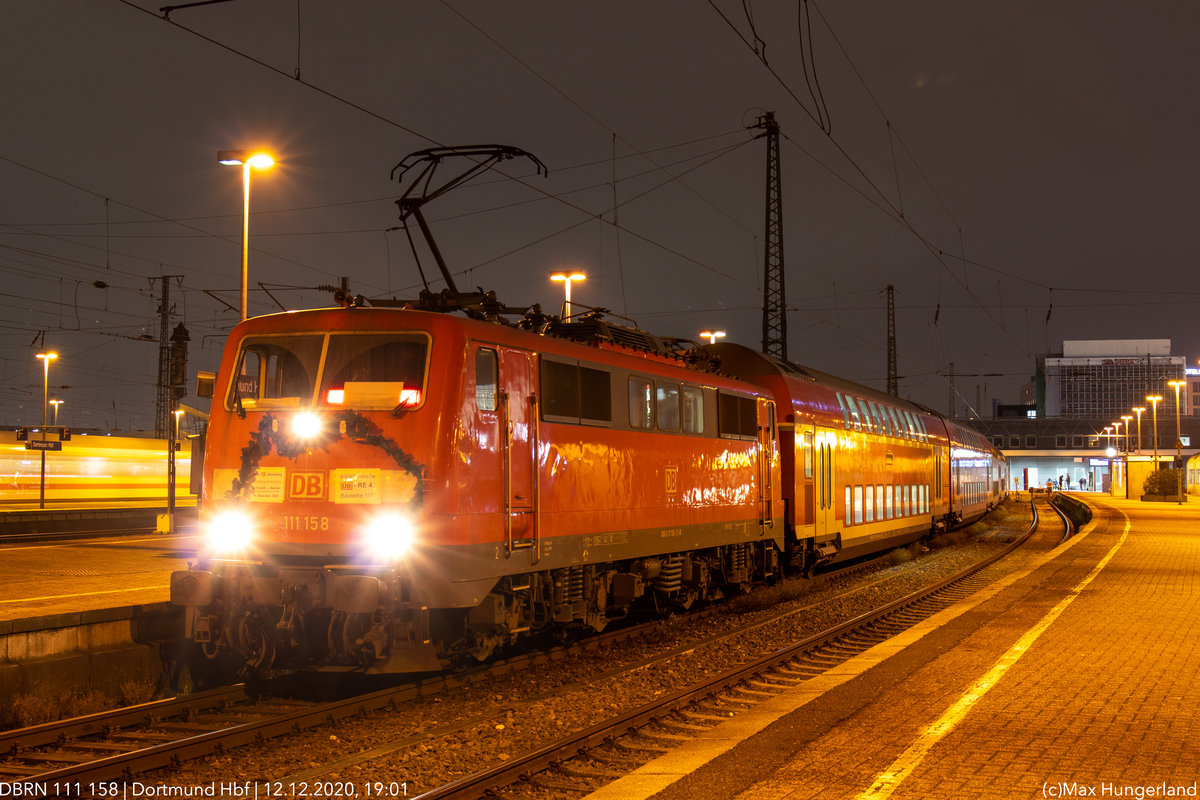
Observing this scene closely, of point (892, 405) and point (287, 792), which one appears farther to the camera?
point (892, 405)

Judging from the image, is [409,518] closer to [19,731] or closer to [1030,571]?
[19,731]

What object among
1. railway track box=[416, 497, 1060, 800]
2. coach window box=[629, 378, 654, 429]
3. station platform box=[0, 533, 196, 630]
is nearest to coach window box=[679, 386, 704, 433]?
coach window box=[629, 378, 654, 429]

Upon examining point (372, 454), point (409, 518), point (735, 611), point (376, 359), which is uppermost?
point (376, 359)

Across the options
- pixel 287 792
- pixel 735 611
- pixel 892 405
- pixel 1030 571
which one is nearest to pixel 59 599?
pixel 287 792

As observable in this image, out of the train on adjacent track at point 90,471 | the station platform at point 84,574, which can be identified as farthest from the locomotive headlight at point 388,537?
the train on adjacent track at point 90,471

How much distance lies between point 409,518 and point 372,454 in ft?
2.26

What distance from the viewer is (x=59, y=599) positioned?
43.8 feet

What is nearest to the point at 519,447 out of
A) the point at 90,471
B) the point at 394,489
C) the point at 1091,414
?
the point at 394,489

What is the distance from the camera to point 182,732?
333 inches

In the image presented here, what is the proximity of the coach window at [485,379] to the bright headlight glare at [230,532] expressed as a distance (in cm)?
237

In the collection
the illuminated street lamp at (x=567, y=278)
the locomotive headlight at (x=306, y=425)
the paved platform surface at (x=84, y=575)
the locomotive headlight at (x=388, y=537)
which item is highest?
the illuminated street lamp at (x=567, y=278)

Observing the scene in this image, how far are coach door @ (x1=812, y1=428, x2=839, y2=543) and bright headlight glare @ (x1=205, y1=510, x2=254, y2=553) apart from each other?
11.9m

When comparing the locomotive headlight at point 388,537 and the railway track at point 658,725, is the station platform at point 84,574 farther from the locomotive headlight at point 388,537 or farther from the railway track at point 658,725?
the railway track at point 658,725

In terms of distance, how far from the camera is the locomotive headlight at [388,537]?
9.05m
